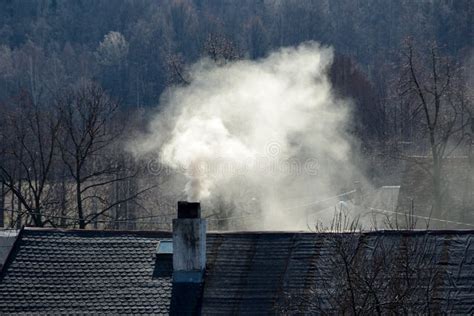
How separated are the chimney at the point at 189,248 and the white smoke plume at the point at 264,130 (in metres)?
11.7

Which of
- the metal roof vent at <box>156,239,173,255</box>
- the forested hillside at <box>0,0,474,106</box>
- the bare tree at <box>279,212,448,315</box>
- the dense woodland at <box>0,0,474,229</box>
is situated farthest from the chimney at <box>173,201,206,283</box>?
the forested hillside at <box>0,0,474,106</box>

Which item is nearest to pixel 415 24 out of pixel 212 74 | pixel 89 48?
pixel 89 48

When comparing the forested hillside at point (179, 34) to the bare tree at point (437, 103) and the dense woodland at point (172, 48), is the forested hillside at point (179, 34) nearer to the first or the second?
the dense woodland at point (172, 48)

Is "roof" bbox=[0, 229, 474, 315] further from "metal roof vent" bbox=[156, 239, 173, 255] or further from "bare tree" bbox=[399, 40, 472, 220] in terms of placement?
"bare tree" bbox=[399, 40, 472, 220]

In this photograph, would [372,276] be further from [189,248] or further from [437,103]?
[437,103]

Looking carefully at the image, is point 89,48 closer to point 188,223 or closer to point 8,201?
point 8,201

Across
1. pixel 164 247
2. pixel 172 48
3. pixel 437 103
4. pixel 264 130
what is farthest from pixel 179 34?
pixel 164 247

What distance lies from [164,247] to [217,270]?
1104mm

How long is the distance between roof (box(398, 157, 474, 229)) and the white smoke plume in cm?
611

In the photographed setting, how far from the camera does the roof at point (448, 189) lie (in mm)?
37094

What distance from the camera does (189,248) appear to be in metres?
16.9

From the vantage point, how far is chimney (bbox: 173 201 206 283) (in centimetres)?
1680

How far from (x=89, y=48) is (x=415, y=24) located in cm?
4116

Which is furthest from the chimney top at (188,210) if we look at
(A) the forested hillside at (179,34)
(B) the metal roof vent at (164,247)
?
(A) the forested hillside at (179,34)
